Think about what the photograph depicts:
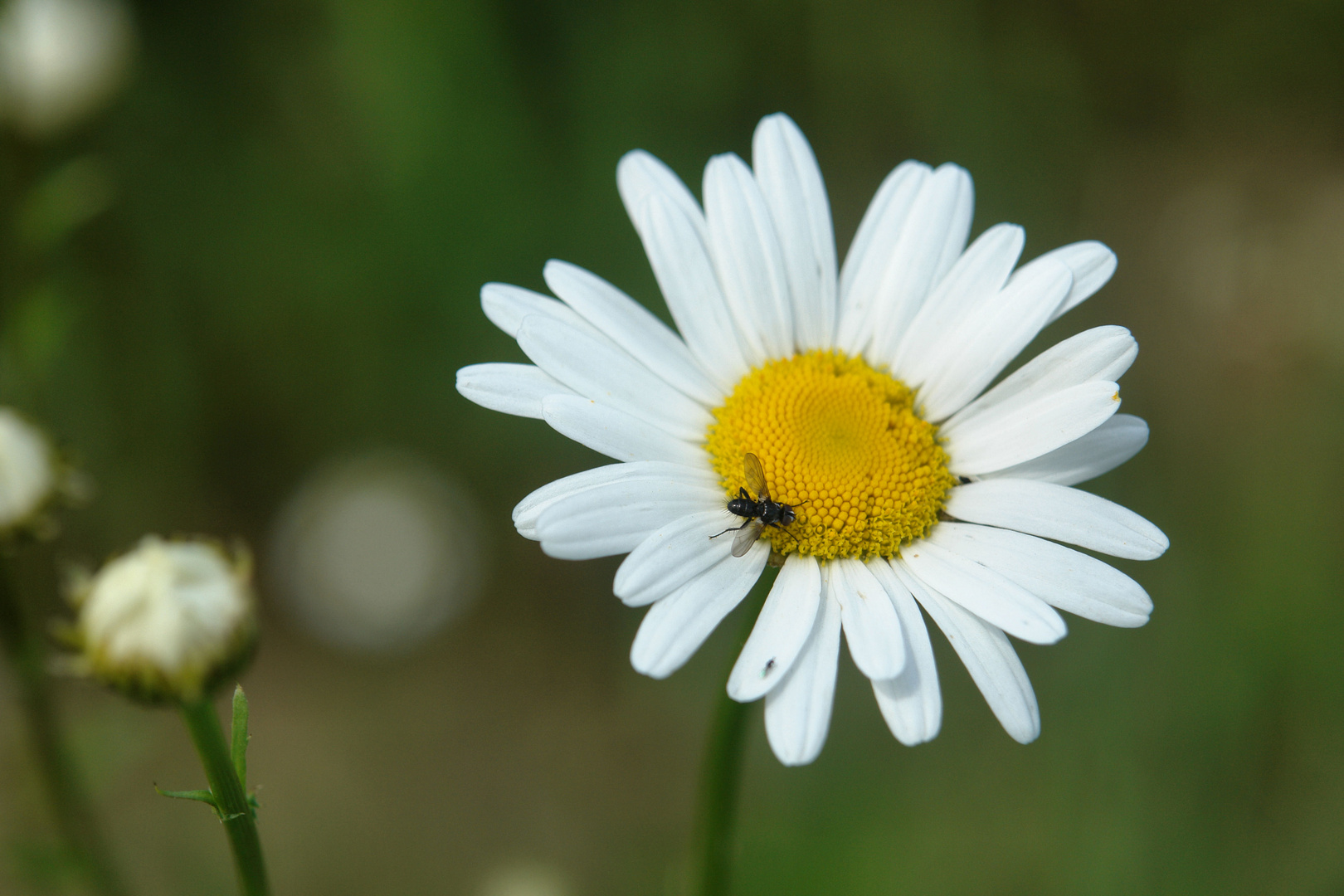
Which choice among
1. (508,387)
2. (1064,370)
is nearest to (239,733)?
(508,387)

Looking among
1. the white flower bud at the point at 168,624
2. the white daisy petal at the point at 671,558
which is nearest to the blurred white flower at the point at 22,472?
the white flower bud at the point at 168,624

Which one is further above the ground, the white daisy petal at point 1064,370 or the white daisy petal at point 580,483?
the white daisy petal at point 1064,370

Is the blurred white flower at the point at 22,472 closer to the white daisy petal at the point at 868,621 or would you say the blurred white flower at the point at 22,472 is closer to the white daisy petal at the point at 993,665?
the white daisy petal at the point at 868,621

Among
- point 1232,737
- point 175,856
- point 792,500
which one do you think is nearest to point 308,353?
point 175,856

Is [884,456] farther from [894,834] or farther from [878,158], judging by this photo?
[878,158]

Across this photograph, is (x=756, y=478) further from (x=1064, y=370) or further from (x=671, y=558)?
(x=1064, y=370)

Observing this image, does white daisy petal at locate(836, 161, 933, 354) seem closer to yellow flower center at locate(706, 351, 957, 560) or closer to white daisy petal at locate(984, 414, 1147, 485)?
yellow flower center at locate(706, 351, 957, 560)

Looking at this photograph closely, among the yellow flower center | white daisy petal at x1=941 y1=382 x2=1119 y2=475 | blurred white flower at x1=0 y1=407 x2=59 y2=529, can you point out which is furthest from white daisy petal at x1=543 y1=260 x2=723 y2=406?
blurred white flower at x1=0 y1=407 x2=59 y2=529
